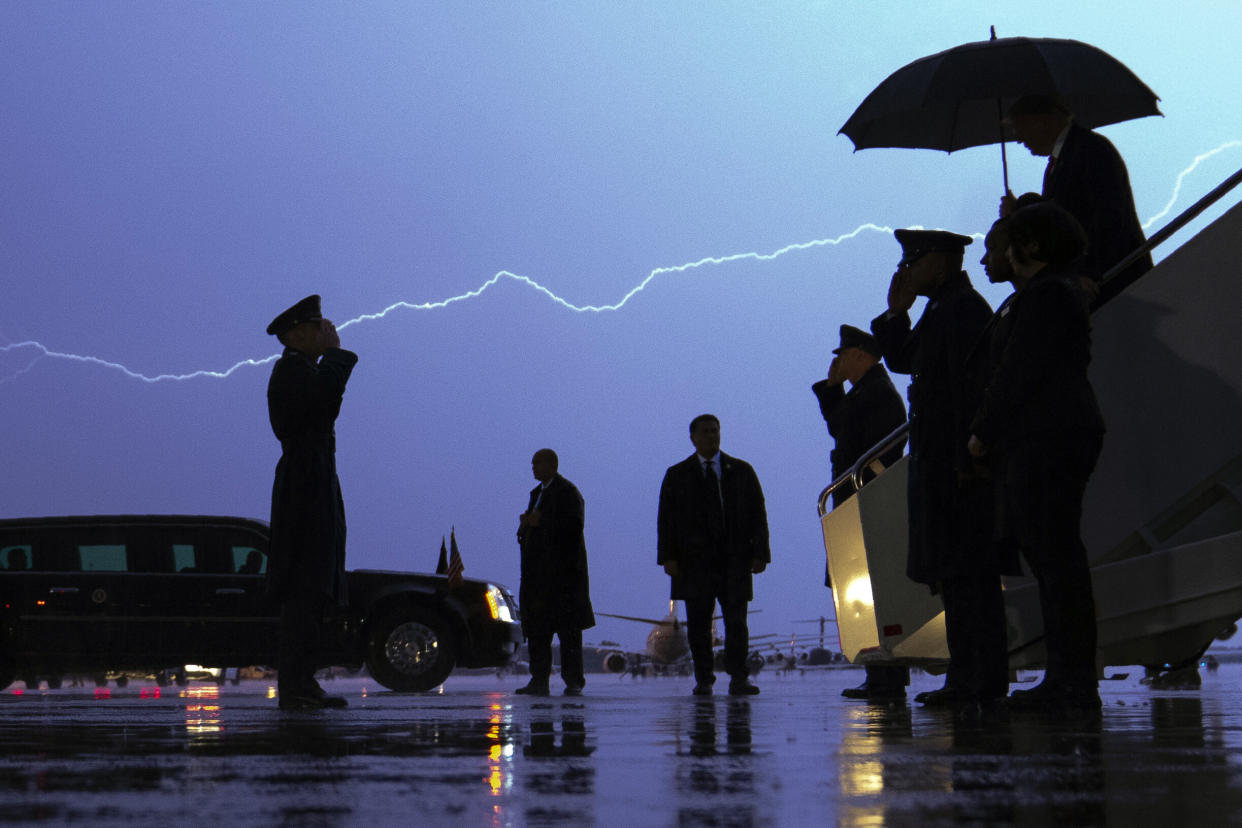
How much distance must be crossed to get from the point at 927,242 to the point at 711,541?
148 inches

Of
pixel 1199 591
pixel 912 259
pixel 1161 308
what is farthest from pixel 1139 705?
pixel 912 259

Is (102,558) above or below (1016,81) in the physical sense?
below

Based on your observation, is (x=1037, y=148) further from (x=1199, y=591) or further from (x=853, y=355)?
(x=853, y=355)

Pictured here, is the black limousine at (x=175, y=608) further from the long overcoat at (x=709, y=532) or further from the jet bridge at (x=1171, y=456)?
the jet bridge at (x=1171, y=456)

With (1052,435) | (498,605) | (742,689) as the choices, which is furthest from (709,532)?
(1052,435)

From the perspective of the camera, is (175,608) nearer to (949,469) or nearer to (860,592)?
(860,592)

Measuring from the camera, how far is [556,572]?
10828 mm

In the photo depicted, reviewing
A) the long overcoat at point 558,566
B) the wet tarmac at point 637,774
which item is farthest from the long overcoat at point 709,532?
the wet tarmac at point 637,774

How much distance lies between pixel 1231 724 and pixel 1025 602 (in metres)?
2.00

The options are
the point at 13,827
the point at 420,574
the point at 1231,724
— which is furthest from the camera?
the point at 420,574

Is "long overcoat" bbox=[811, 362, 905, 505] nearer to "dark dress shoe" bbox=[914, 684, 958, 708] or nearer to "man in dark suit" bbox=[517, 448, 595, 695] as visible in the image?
"dark dress shoe" bbox=[914, 684, 958, 708]

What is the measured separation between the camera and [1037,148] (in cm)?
580

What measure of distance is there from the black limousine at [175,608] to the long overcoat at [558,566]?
1755mm

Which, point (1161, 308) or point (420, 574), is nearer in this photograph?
point (1161, 308)
